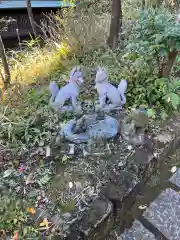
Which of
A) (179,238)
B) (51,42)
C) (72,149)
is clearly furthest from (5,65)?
(179,238)

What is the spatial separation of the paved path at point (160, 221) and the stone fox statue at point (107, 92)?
1.08 m

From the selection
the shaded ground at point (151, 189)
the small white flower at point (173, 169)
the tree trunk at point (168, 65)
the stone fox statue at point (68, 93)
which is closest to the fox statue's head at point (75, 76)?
the stone fox statue at point (68, 93)

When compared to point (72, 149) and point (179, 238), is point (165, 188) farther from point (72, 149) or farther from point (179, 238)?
point (72, 149)

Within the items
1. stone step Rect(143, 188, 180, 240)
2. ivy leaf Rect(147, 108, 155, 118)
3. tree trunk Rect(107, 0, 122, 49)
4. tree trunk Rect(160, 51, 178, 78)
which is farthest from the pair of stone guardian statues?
tree trunk Rect(107, 0, 122, 49)

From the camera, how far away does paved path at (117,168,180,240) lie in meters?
2.42

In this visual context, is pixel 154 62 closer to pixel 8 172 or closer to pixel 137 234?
pixel 137 234

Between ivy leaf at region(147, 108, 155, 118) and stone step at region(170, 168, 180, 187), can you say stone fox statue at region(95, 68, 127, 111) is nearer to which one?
ivy leaf at region(147, 108, 155, 118)

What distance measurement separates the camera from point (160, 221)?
2518 mm

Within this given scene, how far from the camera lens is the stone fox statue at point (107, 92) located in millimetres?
2877

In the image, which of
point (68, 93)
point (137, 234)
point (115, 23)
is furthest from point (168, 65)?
point (137, 234)

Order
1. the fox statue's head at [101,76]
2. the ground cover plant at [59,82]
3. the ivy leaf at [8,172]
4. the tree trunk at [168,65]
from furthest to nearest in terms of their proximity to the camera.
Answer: the tree trunk at [168,65]
the fox statue's head at [101,76]
the ivy leaf at [8,172]
the ground cover plant at [59,82]

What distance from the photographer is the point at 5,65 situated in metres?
3.86

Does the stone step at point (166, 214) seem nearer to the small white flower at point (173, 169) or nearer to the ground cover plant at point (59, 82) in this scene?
the small white flower at point (173, 169)

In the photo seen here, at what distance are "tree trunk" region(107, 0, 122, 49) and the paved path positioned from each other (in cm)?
281
